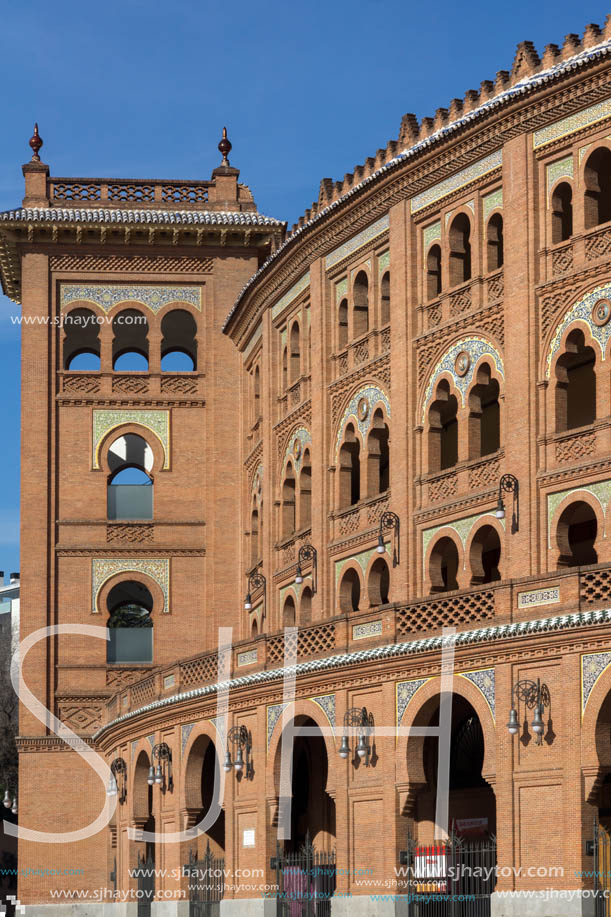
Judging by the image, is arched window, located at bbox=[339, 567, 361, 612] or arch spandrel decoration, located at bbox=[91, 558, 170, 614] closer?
arched window, located at bbox=[339, 567, 361, 612]

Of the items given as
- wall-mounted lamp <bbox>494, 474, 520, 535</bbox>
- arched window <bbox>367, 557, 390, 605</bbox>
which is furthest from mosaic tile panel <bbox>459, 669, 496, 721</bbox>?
arched window <bbox>367, 557, 390, 605</bbox>

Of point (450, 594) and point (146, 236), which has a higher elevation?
point (146, 236)

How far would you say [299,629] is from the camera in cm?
3594

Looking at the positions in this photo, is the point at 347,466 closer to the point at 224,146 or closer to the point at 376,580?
the point at 376,580

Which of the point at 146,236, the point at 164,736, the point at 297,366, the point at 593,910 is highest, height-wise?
the point at 146,236

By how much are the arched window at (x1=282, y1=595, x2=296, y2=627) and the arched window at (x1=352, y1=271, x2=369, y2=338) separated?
7.57 m

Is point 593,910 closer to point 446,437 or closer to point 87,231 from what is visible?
point 446,437

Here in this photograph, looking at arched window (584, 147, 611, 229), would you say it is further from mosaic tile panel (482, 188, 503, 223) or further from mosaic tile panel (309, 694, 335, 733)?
mosaic tile panel (309, 694, 335, 733)

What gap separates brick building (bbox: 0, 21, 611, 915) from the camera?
31781 mm

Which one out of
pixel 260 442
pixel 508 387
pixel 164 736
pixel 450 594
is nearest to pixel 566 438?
pixel 508 387

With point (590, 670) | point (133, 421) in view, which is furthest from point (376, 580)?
point (133, 421)

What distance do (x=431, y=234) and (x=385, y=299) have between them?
2504mm

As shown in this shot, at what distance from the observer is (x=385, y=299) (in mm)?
41594

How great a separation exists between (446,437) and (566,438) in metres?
6.99
